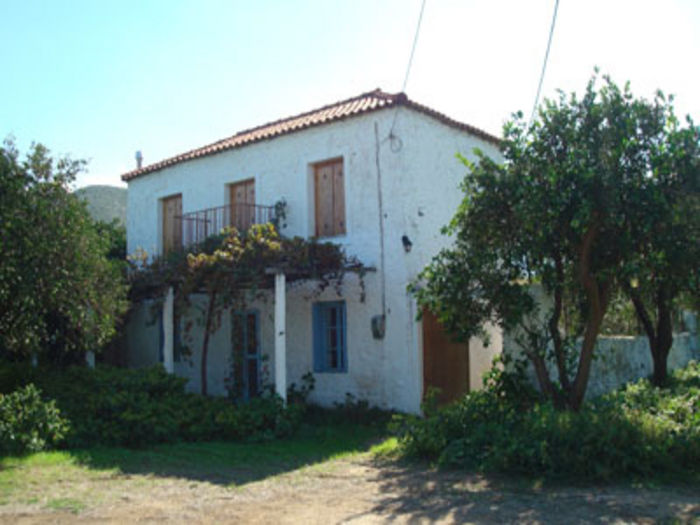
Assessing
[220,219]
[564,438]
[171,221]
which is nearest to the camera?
[564,438]

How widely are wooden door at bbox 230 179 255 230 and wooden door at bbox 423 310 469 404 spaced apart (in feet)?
13.8

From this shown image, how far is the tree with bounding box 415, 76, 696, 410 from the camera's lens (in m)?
8.09

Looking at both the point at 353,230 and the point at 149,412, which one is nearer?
the point at 149,412

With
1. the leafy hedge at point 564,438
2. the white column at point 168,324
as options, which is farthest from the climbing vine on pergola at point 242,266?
the leafy hedge at point 564,438

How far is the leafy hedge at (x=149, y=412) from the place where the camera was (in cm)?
945

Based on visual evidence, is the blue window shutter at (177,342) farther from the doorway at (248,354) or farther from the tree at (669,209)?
the tree at (669,209)

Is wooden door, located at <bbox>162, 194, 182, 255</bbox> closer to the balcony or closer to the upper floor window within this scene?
the balcony

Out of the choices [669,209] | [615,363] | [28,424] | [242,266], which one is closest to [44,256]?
[28,424]

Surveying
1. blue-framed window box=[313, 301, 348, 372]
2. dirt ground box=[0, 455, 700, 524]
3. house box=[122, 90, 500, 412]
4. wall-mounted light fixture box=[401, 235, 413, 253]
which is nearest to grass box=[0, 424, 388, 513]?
dirt ground box=[0, 455, 700, 524]

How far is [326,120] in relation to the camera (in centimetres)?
1255

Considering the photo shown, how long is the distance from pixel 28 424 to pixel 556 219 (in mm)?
7082

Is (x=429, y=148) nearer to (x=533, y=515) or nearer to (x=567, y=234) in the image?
(x=567, y=234)

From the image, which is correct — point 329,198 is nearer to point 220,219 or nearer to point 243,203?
point 243,203

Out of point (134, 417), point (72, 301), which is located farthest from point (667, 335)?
point (72, 301)
